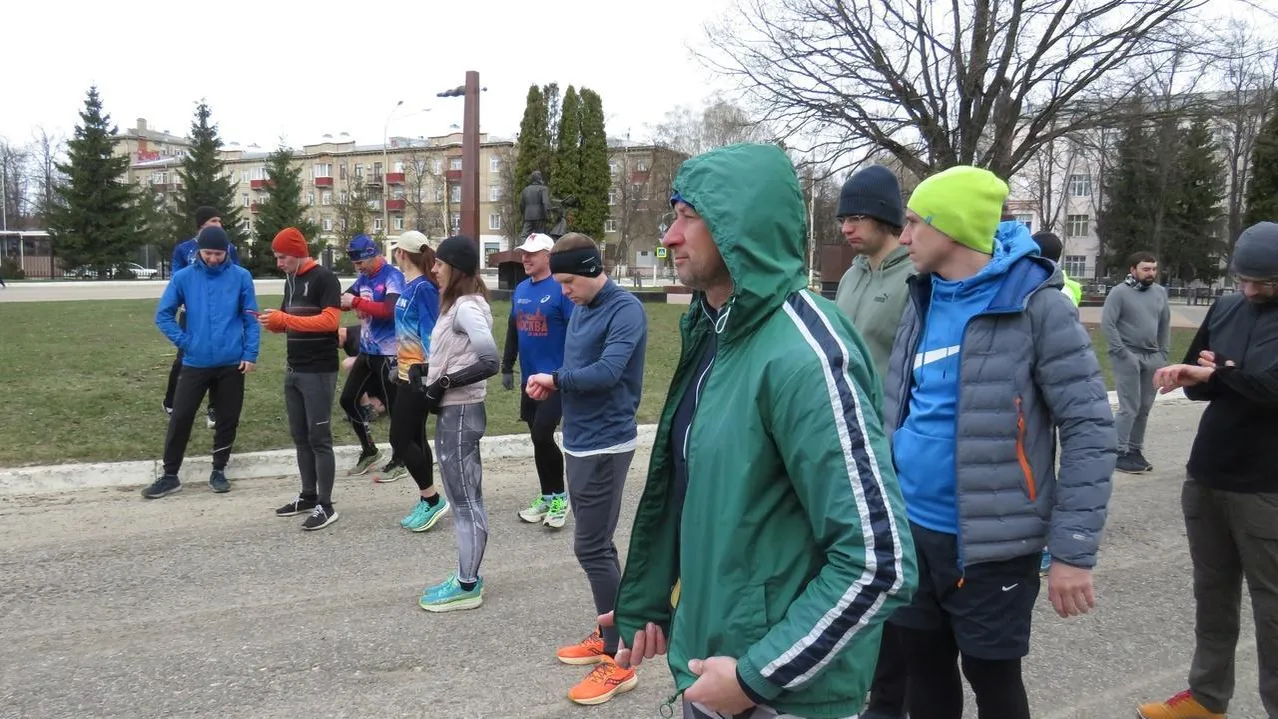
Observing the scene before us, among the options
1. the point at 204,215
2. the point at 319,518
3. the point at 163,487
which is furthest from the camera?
the point at 204,215

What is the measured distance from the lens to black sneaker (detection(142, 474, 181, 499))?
20.4ft

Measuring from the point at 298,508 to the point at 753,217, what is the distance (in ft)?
16.9

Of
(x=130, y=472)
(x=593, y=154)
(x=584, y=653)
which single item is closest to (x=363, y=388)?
(x=130, y=472)

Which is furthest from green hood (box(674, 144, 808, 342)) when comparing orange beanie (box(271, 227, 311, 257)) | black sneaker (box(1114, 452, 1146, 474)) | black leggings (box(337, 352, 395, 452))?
black sneaker (box(1114, 452, 1146, 474))

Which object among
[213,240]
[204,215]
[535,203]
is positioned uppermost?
[535,203]

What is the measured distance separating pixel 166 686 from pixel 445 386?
1.77 m

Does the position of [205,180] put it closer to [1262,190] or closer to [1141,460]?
[1141,460]

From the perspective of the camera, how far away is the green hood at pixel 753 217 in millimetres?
1600

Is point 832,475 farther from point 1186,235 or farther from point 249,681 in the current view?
point 1186,235

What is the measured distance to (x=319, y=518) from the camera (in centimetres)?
557

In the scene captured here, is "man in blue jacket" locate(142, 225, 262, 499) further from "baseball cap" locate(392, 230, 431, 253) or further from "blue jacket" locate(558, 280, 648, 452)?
"blue jacket" locate(558, 280, 648, 452)

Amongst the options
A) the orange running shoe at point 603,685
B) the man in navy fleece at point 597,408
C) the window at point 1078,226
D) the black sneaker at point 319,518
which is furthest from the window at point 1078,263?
the orange running shoe at point 603,685

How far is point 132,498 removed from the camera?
20.4 ft

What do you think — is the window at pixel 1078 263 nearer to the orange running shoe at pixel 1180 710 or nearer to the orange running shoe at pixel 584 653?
the orange running shoe at pixel 1180 710
